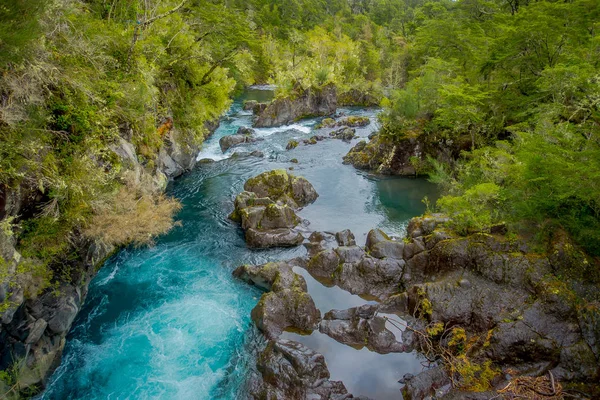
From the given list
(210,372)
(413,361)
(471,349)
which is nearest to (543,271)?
(471,349)

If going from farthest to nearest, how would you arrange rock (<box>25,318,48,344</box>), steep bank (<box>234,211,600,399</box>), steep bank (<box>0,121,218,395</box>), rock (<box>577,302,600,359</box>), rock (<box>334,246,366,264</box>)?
rock (<box>334,246,366,264</box>) < steep bank (<box>234,211,600,399</box>) < rock (<box>577,302,600,359</box>) < rock (<box>25,318,48,344</box>) < steep bank (<box>0,121,218,395</box>)

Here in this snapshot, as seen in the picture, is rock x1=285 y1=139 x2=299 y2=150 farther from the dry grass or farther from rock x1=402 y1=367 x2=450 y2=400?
rock x1=402 y1=367 x2=450 y2=400

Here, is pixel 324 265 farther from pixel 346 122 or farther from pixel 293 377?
pixel 346 122

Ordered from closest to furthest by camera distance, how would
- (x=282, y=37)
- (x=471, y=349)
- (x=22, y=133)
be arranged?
1. (x=22, y=133)
2. (x=471, y=349)
3. (x=282, y=37)

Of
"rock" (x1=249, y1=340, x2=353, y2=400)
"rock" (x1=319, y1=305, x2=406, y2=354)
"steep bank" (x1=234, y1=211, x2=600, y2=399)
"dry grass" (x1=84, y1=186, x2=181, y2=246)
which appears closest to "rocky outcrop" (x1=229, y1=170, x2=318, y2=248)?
"steep bank" (x1=234, y1=211, x2=600, y2=399)

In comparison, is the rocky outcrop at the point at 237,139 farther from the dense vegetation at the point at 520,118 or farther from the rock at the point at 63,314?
the rock at the point at 63,314

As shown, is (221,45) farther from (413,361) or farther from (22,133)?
(413,361)

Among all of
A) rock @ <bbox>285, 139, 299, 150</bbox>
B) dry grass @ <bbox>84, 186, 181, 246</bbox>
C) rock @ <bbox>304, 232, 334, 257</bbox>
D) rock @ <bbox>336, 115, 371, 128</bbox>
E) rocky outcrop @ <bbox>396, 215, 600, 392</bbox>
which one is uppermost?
dry grass @ <bbox>84, 186, 181, 246</bbox>
